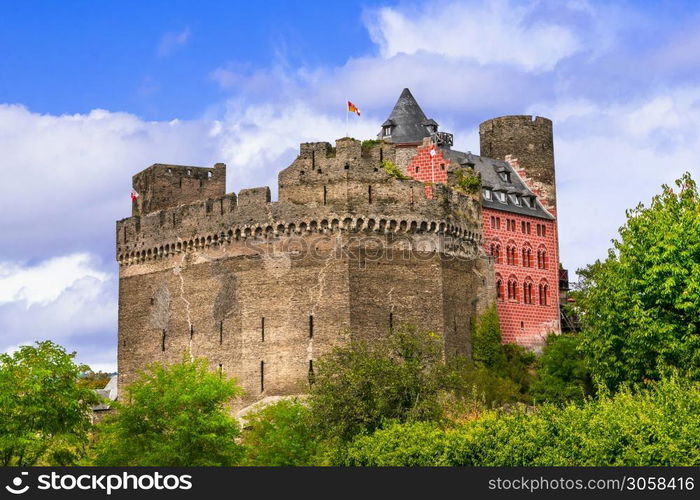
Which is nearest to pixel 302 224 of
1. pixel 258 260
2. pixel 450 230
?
pixel 258 260

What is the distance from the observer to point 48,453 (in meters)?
75.9

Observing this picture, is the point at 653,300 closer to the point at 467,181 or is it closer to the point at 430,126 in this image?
the point at 467,181

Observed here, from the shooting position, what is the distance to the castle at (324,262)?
87625 millimetres

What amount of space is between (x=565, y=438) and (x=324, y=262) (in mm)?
33370

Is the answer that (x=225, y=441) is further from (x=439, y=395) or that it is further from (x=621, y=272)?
(x=621, y=272)

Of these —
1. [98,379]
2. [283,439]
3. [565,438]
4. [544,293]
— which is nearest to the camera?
[565,438]

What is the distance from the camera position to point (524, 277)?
9988 cm

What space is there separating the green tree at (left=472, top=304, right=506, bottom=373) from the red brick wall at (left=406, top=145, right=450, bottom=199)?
34.0 ft

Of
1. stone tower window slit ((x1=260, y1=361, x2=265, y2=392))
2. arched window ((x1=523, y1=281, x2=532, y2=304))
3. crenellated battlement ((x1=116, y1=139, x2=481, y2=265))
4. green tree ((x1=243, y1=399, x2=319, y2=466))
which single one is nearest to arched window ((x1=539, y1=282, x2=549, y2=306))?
arched window ((x1=523, y1=281, x2=532, y2=304))

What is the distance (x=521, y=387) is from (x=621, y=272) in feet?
63.4

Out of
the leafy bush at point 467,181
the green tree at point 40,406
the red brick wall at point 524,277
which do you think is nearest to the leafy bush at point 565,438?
the green tree at point 40,406

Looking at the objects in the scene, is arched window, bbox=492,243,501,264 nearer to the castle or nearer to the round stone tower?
the castle

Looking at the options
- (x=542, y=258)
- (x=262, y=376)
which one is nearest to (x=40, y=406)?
(x=262, y=376)

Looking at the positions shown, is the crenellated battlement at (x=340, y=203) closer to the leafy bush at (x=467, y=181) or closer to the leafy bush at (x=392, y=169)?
the leafy bush at (x=392, y=169)
